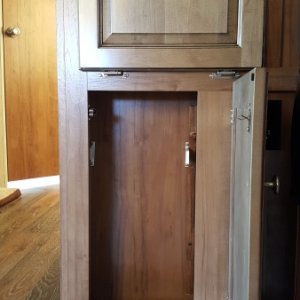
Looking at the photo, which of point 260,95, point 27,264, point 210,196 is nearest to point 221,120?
point 210,196

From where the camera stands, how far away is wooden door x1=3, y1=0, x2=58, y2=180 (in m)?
3.40

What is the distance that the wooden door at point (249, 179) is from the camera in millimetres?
804

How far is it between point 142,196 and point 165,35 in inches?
21.6

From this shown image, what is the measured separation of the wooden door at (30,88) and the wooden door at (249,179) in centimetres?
282

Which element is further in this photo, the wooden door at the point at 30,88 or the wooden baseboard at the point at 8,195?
the wooden door at the point at 30,88

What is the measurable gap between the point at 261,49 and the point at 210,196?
0.42 metres

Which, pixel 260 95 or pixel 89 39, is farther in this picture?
pixel 89 39

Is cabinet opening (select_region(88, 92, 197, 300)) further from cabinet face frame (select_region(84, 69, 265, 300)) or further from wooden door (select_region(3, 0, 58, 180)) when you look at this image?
wooden door (select_region(3, 0, 58, 180))

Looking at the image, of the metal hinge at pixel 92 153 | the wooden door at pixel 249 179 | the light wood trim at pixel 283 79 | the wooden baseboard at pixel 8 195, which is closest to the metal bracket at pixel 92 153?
the metal hinge at pixel 92 153

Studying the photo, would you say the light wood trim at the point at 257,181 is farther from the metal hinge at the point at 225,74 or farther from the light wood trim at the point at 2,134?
the light wood trim at the point at 2,134

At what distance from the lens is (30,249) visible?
2154 millimetres

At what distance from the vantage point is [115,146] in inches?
50.4

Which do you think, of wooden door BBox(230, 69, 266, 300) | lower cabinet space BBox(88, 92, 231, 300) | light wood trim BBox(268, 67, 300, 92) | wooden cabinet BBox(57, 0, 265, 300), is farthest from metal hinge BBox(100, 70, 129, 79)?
light wood trim BBox(268, 67, 300, 92)

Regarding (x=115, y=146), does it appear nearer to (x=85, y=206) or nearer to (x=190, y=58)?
(x=85, y=206)
